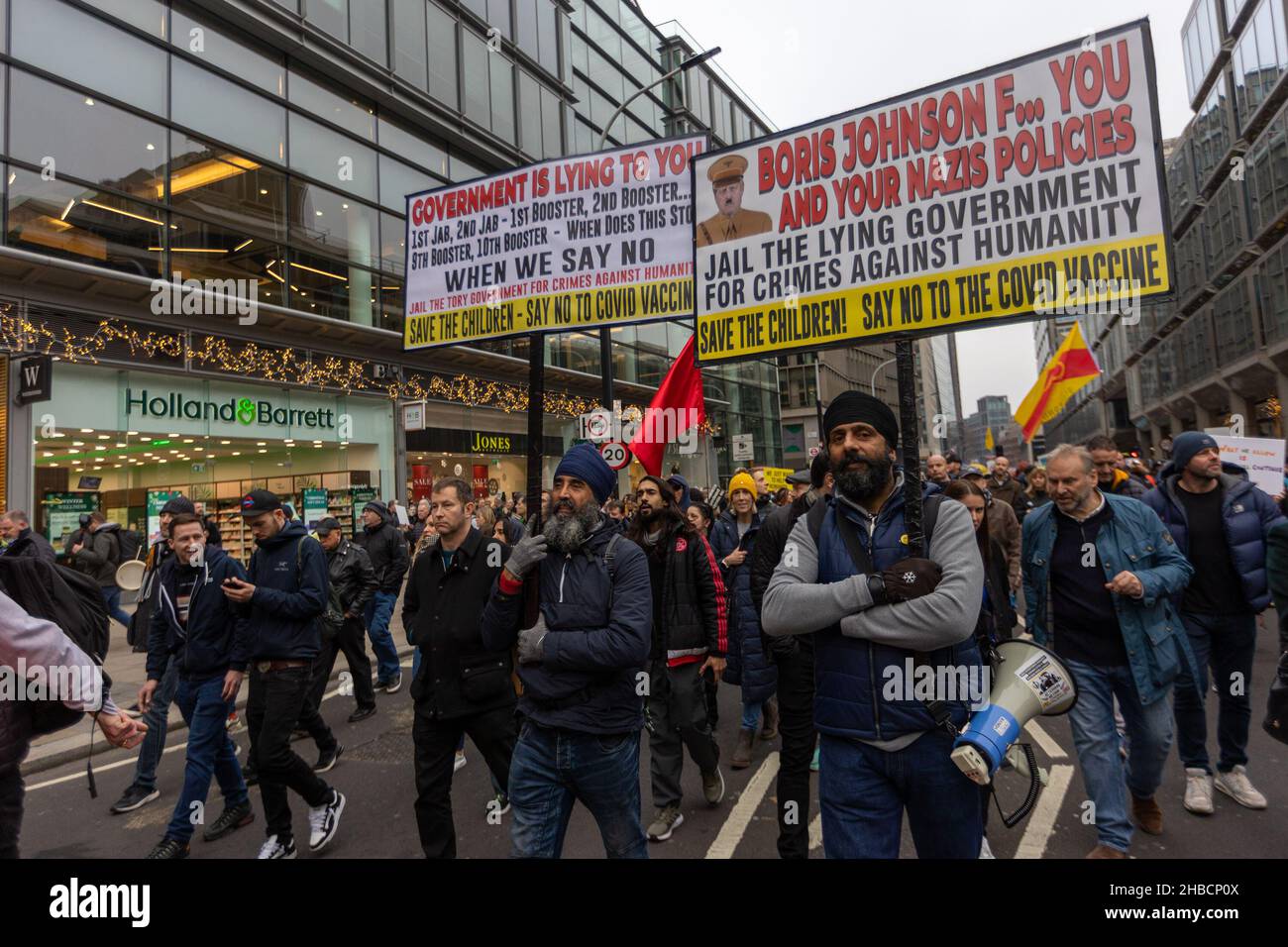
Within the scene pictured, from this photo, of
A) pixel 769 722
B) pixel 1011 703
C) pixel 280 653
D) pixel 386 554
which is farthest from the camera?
pixel 386 554

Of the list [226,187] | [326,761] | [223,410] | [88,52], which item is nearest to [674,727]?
[326,761]

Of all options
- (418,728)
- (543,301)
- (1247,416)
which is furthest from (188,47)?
(1247,416)

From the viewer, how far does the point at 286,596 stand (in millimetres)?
4215

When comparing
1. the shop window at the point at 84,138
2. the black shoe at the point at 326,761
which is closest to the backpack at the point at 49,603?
the black shoe at the point at 326,761

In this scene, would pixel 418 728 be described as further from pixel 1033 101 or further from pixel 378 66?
pixel 378 66

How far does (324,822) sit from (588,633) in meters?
2.64

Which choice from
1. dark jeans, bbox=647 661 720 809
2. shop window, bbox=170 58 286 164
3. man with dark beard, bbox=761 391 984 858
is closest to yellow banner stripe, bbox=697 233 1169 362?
man with dark beard, bbox=761 391 984 858

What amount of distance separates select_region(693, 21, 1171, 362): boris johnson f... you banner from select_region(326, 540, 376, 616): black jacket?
438cm

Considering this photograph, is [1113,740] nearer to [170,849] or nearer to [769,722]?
[769,722]

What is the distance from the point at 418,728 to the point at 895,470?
8.41 ft

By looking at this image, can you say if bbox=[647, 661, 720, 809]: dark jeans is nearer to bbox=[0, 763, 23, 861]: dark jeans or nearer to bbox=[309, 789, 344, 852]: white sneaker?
bbox=[309, 789, 344, 852]: white sneaker

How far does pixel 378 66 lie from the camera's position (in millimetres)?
18016

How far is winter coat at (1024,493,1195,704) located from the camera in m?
3.53

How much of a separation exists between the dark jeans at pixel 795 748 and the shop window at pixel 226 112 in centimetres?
1681
